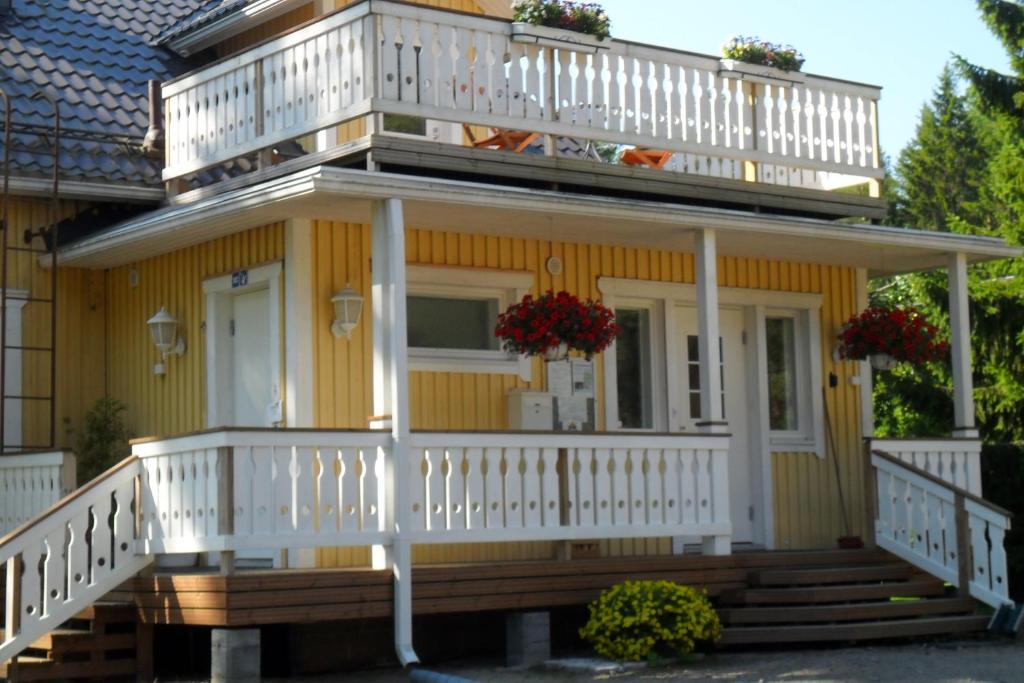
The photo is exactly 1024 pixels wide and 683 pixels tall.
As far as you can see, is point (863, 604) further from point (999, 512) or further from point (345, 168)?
point (345, 168)

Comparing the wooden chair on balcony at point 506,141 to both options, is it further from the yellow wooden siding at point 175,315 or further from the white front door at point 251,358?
the white front door at point 251,358

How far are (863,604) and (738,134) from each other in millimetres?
4198

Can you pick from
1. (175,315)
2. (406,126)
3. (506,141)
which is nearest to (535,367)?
(506,141)

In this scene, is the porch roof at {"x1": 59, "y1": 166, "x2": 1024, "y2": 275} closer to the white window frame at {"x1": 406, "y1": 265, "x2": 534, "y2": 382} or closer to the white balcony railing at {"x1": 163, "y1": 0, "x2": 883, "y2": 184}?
the white window frame at {"x1": 406, "y1": 265, "x2": 534, "y2": 382}

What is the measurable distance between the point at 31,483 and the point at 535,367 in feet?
14.1

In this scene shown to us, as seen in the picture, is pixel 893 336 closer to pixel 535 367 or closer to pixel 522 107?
pixel 535 367

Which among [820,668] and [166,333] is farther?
[166,333]

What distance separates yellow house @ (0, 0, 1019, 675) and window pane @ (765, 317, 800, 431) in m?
0.03

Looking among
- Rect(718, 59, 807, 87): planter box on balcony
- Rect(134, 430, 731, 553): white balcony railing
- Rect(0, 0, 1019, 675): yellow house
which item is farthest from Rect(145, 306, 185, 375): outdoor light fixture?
Rect(718, 59, 807, 87): planter box on balcony

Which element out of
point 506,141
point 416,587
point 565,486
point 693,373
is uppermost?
point 506,141

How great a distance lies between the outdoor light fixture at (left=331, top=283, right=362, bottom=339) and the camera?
43.8ft

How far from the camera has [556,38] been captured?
13.8 m

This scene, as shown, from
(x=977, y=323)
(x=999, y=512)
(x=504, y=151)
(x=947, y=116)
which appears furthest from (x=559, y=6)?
(x=947, y=116)

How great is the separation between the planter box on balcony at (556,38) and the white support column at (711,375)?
1.78 m
